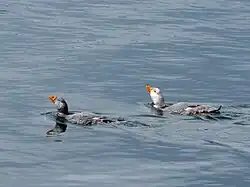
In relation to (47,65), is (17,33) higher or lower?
higher

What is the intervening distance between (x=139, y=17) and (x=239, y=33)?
6.33 meters

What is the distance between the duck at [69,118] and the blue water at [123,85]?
0.29 metres

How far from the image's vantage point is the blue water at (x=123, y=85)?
2538 cm

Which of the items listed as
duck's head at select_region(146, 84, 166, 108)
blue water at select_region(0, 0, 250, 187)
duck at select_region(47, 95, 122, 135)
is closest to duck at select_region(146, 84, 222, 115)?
duck's head at select_region(146, 84, 166, 108)

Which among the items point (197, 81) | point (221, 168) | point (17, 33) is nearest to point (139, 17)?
point (17, 33)

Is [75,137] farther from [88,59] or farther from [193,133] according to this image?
[88,59]

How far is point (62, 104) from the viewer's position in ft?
103

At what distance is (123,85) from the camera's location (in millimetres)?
35969

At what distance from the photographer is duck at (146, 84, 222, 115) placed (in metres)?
31.1

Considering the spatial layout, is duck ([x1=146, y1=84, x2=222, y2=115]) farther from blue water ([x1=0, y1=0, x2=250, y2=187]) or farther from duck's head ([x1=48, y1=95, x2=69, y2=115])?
duck's head ([x1=48, y1=95, x2=69, y2=115])

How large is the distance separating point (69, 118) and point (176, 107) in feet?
12.1

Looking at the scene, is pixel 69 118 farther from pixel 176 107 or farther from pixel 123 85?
pixel 123 85

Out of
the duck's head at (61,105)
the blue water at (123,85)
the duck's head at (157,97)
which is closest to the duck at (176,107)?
the duck's head at (157,97)

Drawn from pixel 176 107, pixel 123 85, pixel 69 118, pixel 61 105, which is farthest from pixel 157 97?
pixel 69 118
